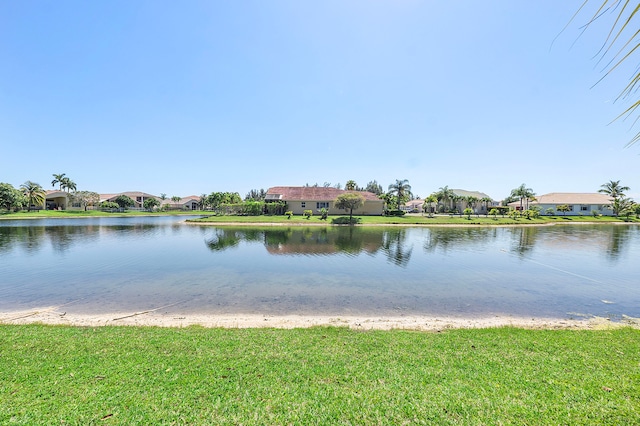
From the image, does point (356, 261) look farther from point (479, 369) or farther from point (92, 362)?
point (92, 362)

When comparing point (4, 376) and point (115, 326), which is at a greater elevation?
point (4, 376)

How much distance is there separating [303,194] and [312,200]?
275 centimetres

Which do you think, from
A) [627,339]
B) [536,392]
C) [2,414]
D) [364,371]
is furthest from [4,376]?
[627,339]

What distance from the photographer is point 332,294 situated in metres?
11.1

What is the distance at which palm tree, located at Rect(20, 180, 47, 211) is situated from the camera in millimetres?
68306

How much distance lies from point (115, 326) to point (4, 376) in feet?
9.86

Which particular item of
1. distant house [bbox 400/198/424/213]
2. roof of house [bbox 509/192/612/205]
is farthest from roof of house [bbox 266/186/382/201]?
roof of house [bbox 509/192/612/205]

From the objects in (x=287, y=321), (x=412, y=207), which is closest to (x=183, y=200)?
(x=412, y=207)

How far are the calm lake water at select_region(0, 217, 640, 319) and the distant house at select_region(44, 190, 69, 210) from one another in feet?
240

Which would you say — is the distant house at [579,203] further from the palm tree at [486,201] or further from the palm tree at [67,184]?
the palm tree at [67,184]

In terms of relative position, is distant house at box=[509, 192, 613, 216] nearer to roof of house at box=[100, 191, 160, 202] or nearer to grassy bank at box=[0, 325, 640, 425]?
grassy bank at box=[0, 325, 640, 425]

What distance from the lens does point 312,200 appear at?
5512cm

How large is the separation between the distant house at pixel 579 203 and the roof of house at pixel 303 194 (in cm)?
5105

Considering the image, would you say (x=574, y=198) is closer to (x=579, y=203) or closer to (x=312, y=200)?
(x=579, y=203)
